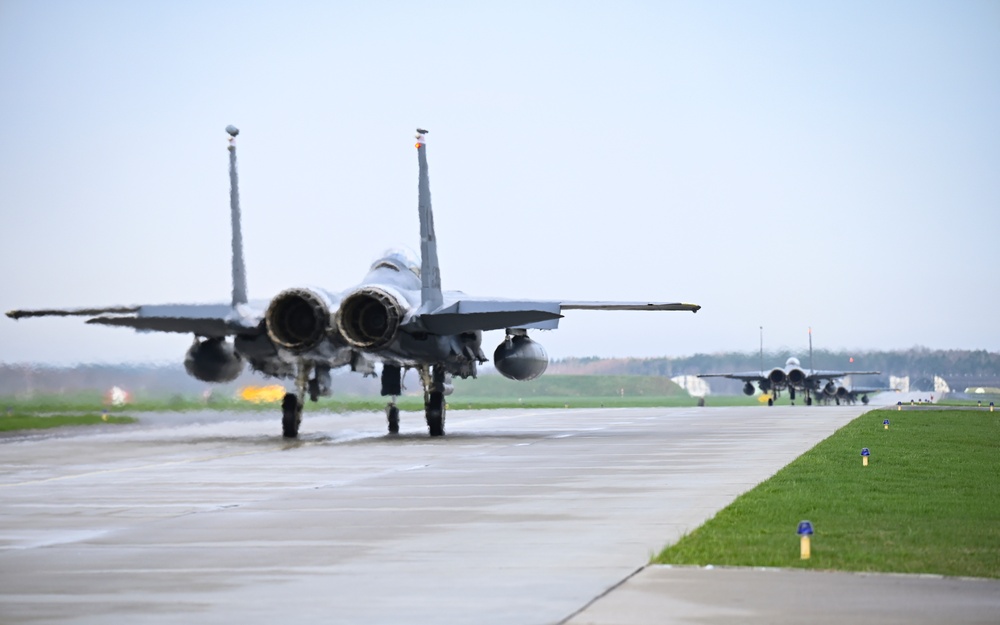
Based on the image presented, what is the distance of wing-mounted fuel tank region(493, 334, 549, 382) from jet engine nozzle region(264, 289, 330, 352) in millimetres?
4749

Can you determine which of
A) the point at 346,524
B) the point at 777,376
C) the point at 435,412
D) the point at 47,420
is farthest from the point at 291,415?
the point at 777,376

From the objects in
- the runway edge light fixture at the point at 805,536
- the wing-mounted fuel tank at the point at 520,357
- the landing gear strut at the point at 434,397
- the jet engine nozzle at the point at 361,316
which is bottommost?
the runway edge light fixture at the point at 805,536

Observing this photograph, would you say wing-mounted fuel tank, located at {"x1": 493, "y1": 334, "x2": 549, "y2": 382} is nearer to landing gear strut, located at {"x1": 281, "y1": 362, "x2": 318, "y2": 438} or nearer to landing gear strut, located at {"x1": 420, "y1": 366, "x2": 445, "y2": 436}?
landing gear strut, located at {"x1": 420, "y1": 366, "x2": 445, "y2": 436}

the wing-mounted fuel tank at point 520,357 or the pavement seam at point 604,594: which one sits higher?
the wing-mounted fuel tank at point 520,357

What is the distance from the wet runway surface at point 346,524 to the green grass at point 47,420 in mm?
8774

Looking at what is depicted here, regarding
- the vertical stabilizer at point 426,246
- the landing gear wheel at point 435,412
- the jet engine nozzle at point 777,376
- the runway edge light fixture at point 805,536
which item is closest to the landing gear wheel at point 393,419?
the landing gear wheel at point 435,412

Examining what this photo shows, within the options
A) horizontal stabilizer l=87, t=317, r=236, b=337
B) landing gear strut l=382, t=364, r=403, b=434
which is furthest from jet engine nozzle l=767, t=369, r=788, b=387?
horizontal stabilizer l=87, t=317, r=236, b=337

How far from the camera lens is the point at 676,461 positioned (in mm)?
21797

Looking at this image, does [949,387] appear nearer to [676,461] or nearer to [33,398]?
[33,398]

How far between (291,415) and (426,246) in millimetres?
4696

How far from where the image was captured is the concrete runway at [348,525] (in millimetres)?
8516

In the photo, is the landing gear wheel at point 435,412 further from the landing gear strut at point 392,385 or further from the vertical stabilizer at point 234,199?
the vertical stabilizer at point 234,199

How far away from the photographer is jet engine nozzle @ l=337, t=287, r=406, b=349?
90.7ft

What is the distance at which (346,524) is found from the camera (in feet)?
42.8
